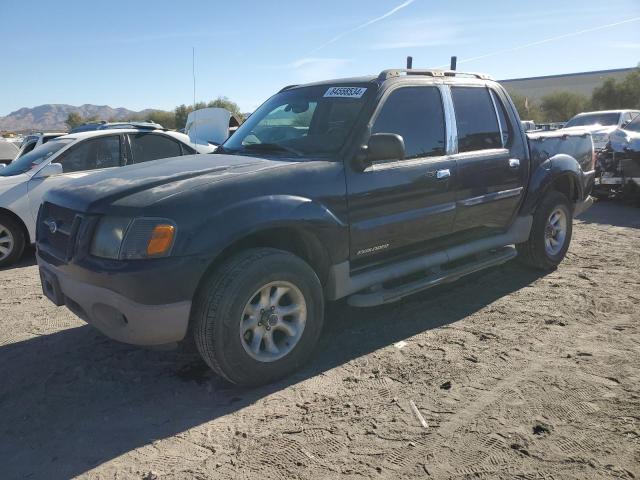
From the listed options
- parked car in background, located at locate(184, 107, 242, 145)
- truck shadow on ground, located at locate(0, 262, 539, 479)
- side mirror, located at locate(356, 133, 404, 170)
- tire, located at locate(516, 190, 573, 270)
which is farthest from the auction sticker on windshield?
parked car in background, located at locate(184, 107, 242, 145)

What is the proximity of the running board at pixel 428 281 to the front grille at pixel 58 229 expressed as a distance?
191 centimetres

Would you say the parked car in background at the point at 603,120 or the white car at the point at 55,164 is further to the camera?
the parked car in background at the point at 603,120

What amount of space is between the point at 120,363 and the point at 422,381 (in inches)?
83.4

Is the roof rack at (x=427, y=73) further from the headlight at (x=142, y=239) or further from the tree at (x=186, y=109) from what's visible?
the tree at (x=186, y=109)

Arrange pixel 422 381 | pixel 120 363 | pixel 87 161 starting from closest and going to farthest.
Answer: pixel 422 381 < pixel 120 363 < pixel 87 161

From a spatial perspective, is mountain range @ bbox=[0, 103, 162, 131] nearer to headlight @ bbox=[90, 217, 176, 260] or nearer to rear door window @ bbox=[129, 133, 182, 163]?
rear door window @ bbox=[129, 133, 182, 163]

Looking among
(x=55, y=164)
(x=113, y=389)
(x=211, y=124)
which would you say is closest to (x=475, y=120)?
(x=113, y=389)

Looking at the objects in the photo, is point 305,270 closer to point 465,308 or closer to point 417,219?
point 417,219

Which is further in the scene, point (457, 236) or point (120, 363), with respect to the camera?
point (457, 236)

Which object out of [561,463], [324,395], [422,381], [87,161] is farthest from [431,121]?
[87,161]

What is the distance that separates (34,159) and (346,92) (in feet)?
16.1

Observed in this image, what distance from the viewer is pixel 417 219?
4105mm

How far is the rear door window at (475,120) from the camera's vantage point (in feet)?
15.0

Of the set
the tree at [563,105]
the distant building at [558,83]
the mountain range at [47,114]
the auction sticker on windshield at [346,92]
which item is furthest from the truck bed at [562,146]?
the mountain range at [47,114]
